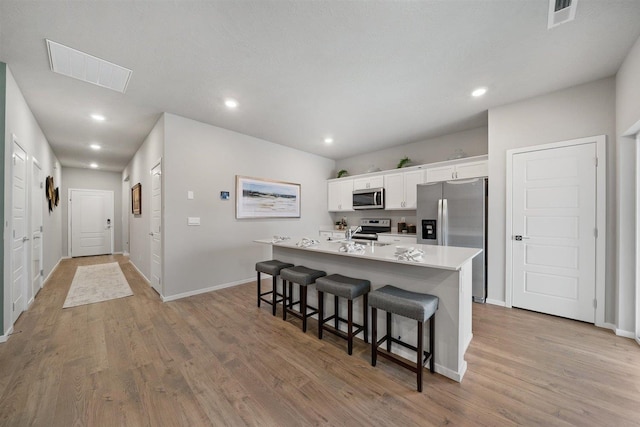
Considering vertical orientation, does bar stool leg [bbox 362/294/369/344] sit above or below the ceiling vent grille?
below

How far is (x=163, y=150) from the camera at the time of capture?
11.5 feet

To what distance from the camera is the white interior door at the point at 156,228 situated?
12.0 ft

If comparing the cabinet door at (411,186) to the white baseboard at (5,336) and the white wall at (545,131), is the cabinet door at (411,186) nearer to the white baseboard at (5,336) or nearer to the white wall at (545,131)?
the white wall at (545,131)

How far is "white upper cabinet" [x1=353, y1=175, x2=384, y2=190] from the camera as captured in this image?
16.5 ft

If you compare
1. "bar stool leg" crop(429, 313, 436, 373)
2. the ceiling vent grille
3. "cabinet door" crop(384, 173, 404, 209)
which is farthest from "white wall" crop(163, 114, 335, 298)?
"bar stool leg" crop(429, 313, 436, 373)

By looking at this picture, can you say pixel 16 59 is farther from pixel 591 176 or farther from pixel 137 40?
pixel 591 176

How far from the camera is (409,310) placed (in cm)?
172

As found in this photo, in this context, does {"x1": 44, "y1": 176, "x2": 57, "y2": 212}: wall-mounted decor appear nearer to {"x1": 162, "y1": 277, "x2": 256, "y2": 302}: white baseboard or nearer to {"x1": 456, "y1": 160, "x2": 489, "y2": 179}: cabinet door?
{"x1": 162, "y1": 277, "x2": 256, "y2": 302}: white baseboard

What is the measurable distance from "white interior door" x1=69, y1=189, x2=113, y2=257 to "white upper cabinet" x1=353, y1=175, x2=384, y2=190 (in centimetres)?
778

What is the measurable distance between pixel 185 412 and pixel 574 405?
249 cm

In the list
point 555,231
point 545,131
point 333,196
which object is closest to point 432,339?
point 555,231

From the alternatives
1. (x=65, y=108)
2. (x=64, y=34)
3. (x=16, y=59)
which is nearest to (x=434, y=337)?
(x=64, y=34)

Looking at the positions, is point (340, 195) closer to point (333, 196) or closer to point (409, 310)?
point (333, 196)

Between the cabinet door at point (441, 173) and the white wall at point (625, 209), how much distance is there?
175 cm
